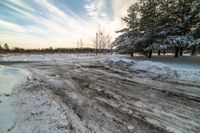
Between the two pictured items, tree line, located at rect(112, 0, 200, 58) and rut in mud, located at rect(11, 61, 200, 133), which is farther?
tree line, located at rect(112, 0, 200, 58)

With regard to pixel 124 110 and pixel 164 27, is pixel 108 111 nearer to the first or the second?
pixel 124 110

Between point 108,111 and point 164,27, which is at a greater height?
point 164,27

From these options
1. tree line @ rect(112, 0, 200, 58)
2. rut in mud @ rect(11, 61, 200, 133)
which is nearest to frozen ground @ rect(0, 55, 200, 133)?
rut in mud @ rect(11, 61, 200, 133)

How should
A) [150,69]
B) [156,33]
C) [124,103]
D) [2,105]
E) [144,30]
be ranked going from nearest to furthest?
[2,105]
[124,103]
[150,69]
[156,33]
[144,30]

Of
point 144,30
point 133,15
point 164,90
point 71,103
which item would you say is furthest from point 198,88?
point 133,15

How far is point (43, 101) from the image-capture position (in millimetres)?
4793

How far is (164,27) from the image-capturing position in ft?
50.5

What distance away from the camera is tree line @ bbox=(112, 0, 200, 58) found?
1323 centimetres

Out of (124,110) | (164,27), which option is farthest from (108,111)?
(164,27)

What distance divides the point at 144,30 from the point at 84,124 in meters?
16.1

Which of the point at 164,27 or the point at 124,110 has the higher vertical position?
the point at 164,27

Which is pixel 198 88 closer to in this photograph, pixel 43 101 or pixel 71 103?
pixel 71 103

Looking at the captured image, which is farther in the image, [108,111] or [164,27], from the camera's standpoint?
[164,27]

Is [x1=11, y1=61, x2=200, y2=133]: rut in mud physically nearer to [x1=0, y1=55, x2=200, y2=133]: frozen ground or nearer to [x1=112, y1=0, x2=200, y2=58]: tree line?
[x1=0, y1=55, x2=200, y2=133]: frozen ground
